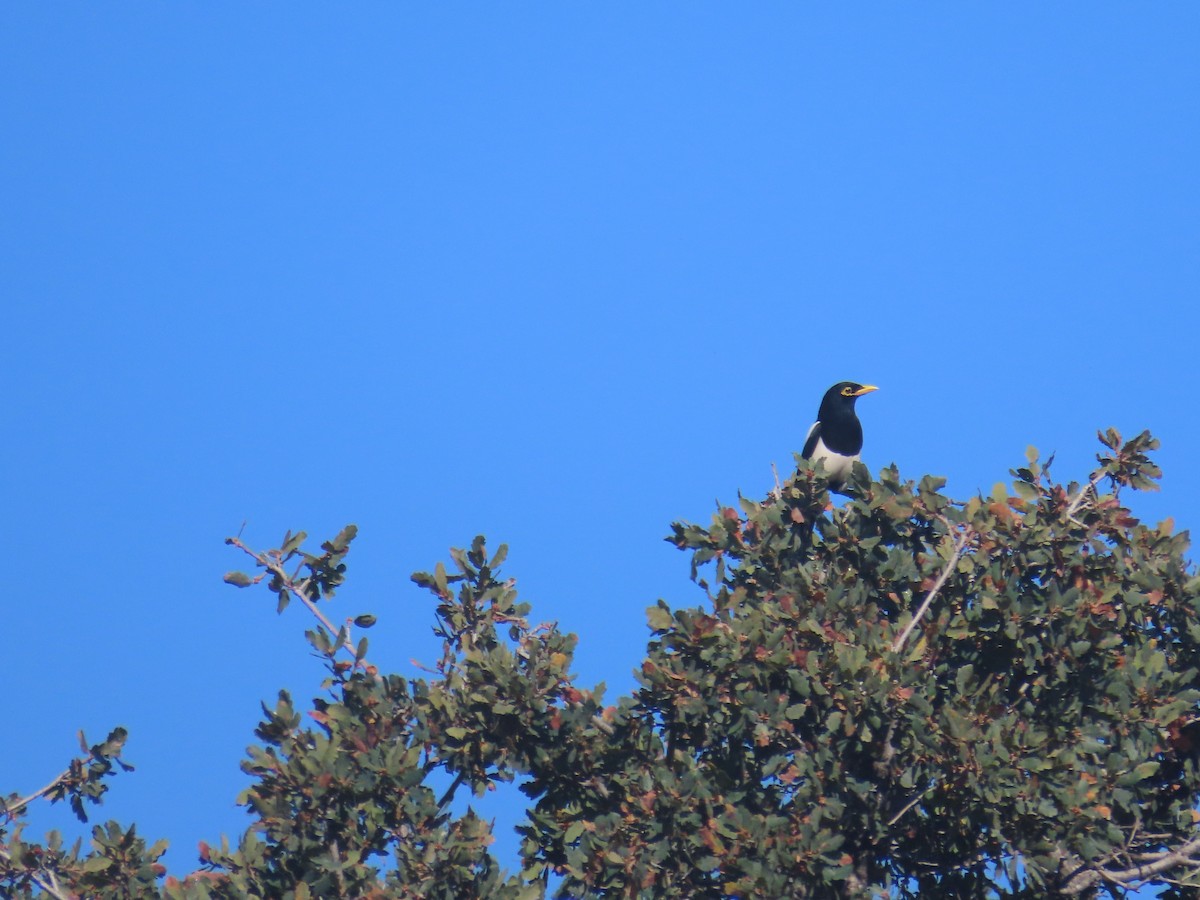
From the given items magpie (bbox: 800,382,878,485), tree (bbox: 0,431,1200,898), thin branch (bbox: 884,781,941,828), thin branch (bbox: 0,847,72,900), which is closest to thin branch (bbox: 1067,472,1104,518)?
tree (bbox: 0,431,1200,898)

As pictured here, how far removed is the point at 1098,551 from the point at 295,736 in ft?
14.0

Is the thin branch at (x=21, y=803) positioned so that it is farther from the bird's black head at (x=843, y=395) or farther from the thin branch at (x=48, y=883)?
the bird's black head at (x=843, y=395)

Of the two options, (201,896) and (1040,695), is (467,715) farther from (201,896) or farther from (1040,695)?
(1040,695)

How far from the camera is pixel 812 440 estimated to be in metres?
15.1

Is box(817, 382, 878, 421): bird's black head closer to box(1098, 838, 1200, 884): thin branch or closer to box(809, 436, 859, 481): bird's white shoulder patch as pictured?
box(809, 436, 859, 481): bird's white shoulder patch

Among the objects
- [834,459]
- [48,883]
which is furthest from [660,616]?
[834,459]

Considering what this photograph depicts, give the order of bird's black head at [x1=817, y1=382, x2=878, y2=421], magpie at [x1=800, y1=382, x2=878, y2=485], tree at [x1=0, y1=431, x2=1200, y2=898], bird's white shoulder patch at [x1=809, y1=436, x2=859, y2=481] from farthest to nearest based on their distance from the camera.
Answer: bird's black head at [x1=817, y1=382, x2=878, y2=421], magpie at [x1=800, y1=382, x2=878, y2=485], bird's white shoulder patch at [x1=809, y1=436, x2=859, y2=481], tree at [x1=0, y1=431, x2=1200, y2=898]

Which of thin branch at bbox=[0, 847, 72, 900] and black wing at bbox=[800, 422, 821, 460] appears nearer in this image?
thin branch at bbox=[0, 847, 72, 900]

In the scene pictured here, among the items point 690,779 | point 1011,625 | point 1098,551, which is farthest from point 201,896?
point 1098,551

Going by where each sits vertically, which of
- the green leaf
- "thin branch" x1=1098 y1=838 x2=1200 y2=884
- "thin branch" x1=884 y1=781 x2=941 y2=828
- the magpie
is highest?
the magpie

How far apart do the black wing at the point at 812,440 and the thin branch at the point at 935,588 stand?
279 inches

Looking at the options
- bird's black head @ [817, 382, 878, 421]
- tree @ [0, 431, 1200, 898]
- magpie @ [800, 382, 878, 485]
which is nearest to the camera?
tree @ [0, 431, 1200, 898]

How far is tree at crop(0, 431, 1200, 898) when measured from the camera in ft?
22.7

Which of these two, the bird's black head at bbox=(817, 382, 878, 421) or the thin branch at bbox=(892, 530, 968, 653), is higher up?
the bird's black head at bbox=(817, 382, 878, 421)
